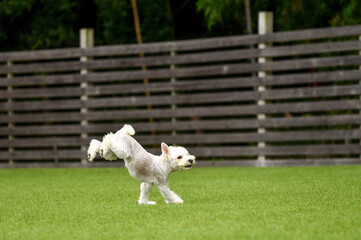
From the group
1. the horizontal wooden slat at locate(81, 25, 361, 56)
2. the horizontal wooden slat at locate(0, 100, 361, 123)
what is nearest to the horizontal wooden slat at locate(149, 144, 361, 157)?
the horizontal wooden slat at locate(0, 100, 361, 123)

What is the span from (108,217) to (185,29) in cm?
840

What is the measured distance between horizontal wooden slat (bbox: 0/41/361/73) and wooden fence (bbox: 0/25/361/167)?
0.04 ft

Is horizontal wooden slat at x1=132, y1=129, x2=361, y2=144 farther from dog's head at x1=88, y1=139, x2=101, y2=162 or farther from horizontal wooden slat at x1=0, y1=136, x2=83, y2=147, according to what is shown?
dog's head at x1=88, y1=139, x2=101, y2=162

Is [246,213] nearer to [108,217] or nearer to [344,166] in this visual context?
[108,217]

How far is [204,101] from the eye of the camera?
9.41m

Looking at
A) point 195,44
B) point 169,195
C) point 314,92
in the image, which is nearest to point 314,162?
point 314,92

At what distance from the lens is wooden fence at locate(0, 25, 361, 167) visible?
28.5 ft

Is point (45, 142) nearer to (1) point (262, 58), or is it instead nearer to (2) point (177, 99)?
(2) point (177, 99)

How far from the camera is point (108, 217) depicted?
14.8 ft

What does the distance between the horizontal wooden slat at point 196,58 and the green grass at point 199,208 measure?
5.39 feet

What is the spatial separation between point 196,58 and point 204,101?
0.58 meters

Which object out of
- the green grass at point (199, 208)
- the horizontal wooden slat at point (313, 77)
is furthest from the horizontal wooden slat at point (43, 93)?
the horizontal wooden slat at point (313, 77)

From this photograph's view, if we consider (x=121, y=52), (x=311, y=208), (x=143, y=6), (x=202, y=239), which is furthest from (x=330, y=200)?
(x=143, y=6)

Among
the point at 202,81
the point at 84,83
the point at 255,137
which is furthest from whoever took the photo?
the point at 84,83
